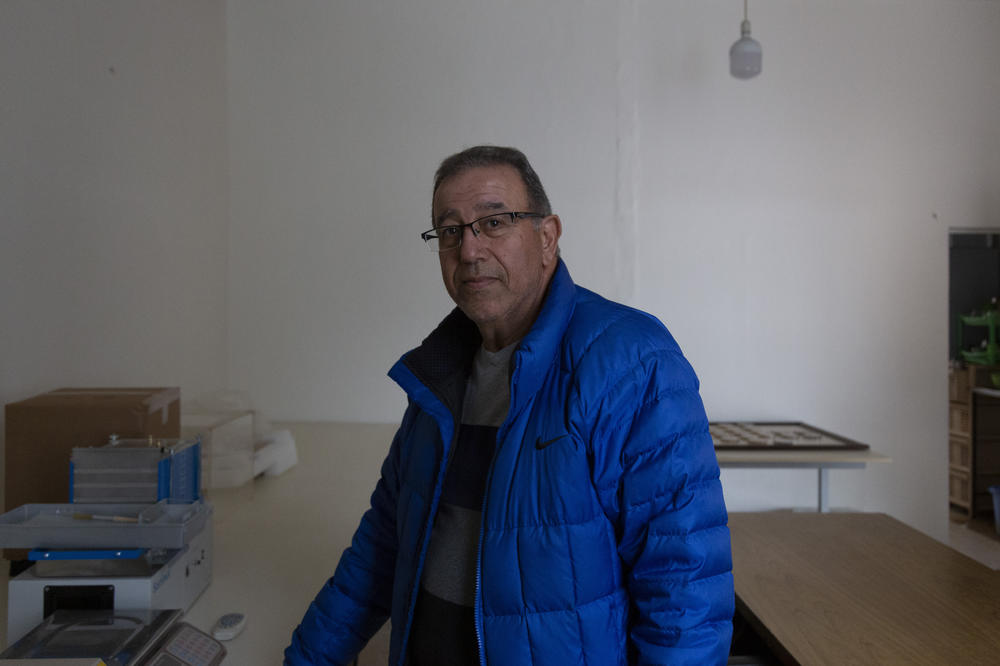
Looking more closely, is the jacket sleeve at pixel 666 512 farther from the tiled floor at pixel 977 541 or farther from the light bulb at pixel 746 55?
the tiled floor at pixel 977 541

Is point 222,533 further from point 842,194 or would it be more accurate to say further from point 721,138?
point 842,194

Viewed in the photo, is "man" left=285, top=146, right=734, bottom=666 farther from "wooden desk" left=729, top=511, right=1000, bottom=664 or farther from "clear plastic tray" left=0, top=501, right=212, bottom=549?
"wooden desk" left=729, top=511, right=1000, bottom=664

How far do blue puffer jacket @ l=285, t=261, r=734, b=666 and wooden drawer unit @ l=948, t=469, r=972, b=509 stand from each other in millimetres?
4540

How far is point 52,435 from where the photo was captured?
1526 mm

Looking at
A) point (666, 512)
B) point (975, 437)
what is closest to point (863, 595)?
point (666, 512)

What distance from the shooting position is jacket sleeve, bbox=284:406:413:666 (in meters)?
1.17

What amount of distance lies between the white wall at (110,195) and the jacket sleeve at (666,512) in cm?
166

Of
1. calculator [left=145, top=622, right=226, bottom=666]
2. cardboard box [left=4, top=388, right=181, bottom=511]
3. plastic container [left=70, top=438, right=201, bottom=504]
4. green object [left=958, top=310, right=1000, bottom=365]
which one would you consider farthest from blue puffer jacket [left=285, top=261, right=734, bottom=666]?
green object [left=958, top=310, right=1000, bottom=365]

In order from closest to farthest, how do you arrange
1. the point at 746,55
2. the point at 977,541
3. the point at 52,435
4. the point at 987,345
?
the point at 52,435 < the point at 746,55 < the point at 977,541 < the point at 987,345

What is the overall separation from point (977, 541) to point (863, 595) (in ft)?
11.4

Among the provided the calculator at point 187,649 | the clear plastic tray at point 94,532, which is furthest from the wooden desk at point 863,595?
the clear plastic tray at point 94,532

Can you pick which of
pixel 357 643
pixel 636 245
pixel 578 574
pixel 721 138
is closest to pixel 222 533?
pixel 357 643

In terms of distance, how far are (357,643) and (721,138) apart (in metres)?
3.30

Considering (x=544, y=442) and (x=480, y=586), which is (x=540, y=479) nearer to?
(x=544, y=442)
